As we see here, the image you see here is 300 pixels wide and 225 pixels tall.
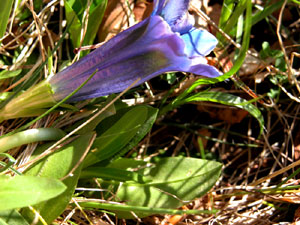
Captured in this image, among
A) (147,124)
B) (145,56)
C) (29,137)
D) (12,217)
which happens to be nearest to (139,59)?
(145,56)

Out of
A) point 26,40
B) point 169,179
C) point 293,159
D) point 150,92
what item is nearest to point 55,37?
point 26,40

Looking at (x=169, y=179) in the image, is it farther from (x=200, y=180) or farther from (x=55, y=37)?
(x=55, y=37)

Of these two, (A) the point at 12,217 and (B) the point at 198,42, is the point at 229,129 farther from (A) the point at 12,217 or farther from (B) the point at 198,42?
(A) the point at 12,217

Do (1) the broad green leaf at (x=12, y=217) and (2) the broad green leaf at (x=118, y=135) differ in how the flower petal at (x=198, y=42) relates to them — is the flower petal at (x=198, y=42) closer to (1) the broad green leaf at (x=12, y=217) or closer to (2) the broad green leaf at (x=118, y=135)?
(2) the broad green leaf at (x=118, y=135)

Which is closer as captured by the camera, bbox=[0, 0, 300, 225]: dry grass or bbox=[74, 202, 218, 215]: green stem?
bbox=[74, 202, 218, 215]: green stem

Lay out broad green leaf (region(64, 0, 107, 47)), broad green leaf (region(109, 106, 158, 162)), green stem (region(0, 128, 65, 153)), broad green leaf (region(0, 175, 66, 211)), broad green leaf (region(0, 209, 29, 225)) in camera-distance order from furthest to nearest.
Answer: broad green leaf (region(64, 0, 107, 47)) → broad green leaf (region(109, 106, 158, 162)) → green stem (region(0, 128, 65, 153)) → broad green leaf (region(0, 209, 29, 225)) → broad green leaf (region(0, 175, 66, 211))

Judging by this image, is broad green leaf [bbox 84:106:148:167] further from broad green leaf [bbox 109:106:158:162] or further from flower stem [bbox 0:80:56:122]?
flower stem [bbox 0:80:56:122]

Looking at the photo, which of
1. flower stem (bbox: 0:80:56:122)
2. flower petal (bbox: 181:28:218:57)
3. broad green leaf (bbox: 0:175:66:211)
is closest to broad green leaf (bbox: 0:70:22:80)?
flower stem (bbox: 0:80:56:122)

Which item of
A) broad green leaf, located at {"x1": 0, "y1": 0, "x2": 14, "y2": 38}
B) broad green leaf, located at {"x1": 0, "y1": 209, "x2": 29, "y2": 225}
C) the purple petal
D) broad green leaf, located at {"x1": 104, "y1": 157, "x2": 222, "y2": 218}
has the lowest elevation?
broad green leaf, located at {"x1": 104, "y1": 157, "x2": 222, "y2": 218}
